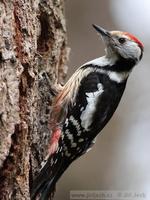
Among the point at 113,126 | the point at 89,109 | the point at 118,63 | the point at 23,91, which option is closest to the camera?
the point at 23,91

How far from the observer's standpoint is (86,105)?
14.9 ft

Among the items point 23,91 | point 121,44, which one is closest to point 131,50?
point 121,44

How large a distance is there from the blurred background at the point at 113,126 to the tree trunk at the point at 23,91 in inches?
75.1

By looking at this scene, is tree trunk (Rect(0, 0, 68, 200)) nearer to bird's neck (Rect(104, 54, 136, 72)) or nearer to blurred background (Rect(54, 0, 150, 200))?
bird's neck (Rect(104, 54, 136, 72))

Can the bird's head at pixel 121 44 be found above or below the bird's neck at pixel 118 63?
above

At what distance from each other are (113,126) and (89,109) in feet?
8.43

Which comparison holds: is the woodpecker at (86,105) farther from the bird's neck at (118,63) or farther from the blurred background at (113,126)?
the blurred background at (113,126)

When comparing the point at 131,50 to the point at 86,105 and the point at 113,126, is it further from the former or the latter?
the point at 113,126

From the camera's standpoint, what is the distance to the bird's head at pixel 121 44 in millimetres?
5055

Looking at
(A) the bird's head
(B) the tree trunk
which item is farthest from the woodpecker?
(B) the tree trunk

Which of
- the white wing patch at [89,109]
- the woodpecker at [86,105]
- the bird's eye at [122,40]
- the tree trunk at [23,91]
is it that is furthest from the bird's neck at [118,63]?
the tree trunk at [23,91]

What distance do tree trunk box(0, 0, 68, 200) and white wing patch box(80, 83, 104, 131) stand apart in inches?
11.2

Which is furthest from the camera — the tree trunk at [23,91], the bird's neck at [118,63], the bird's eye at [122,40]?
the bird's eye at [122,40]

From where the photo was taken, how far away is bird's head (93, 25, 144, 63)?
505 centimetres
